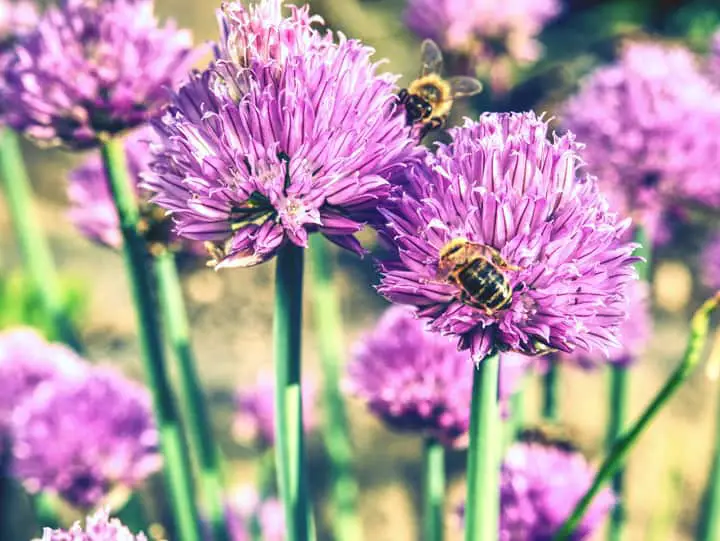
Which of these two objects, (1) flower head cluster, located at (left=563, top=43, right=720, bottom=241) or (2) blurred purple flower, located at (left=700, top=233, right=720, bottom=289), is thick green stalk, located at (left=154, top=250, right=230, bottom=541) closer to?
(1) flower head cluster, located at (left=563, top=43, right=720, bottom=241)

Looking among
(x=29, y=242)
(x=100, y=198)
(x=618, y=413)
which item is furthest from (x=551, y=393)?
(x=29, y=242)

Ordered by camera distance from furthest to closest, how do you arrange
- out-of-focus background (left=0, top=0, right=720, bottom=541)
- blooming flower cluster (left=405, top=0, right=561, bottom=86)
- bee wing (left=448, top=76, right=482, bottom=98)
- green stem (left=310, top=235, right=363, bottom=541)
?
1. out-of-focus background (left=0, top=0, right=720, bottom=541)
2. blooming flower cluster (left=405, top=0, right=561, bottom=86)
3. green stem (left=310, top=235, right=363, bottom=541)
4. bee wing (left=448, top=76, right=482, bottom=98)

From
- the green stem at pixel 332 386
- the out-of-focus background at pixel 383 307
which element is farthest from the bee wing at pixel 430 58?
the out-of-focus background at pixel 383 307

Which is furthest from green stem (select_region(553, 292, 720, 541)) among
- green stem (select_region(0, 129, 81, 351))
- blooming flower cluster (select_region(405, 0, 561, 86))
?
blooming flower cluster (select_region(405, 0, 561, 86))

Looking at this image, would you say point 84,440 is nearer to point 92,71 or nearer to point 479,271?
point 92,71

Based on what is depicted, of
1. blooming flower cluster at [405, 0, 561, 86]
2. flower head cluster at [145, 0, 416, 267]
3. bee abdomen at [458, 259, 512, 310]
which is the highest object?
blooming flower cluster at [405, 0, 561, 86]
